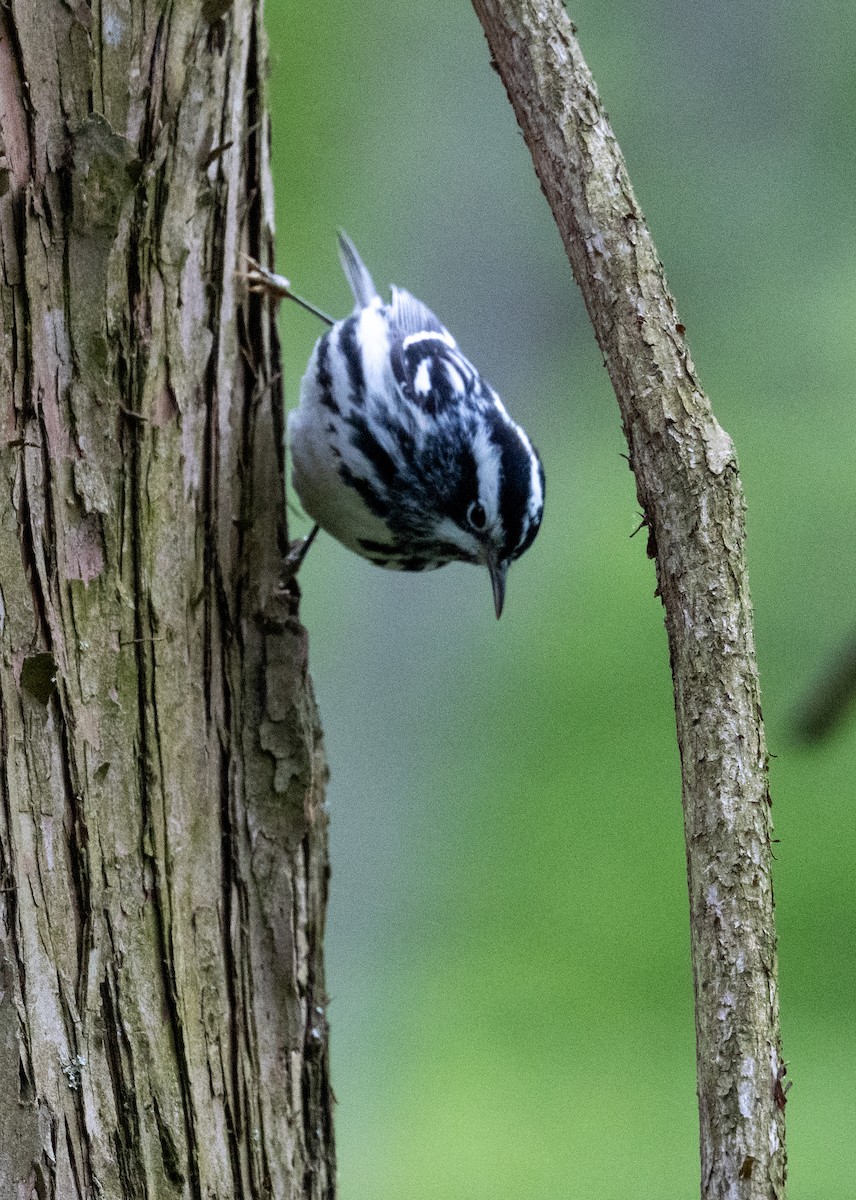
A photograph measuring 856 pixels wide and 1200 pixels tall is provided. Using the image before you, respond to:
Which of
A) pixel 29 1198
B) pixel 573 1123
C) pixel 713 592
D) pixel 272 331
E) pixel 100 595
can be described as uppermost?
pixel 272 331

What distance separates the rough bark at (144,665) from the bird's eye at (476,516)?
56 cm

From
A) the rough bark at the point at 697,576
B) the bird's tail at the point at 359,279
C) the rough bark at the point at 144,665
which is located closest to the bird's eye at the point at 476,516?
the rough bark at the point at 144,665

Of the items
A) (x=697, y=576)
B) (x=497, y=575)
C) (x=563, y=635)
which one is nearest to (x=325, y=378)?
(x=497, y=575)

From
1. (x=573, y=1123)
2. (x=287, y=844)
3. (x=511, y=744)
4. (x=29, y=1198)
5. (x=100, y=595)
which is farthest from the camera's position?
(x=511, y=744)

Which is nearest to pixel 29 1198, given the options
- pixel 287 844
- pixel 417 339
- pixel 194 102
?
pixel 287 844

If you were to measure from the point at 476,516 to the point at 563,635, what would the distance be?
1751 millimetres

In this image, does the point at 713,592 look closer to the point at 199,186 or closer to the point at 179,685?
the point at 179,685

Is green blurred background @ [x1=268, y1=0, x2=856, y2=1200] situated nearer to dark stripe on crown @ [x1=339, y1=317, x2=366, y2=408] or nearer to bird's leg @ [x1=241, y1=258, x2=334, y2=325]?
dark stripe on crown @ [x1=339, y1=317, x2=366, y2=408]

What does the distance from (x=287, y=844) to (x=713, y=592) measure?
966mm

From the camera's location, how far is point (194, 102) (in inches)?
79.9

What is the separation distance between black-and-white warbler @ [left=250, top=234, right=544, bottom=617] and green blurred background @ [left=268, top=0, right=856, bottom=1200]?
3.24ft

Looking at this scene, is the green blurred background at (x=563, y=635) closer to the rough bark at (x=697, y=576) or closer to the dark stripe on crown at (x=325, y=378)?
the dark stripe on crown at (x=325, y=378)

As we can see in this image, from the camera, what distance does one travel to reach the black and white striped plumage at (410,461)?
8.59ft

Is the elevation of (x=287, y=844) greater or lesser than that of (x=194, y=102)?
lesser
